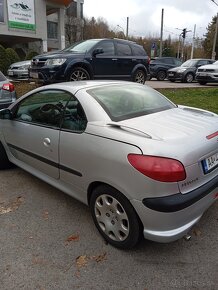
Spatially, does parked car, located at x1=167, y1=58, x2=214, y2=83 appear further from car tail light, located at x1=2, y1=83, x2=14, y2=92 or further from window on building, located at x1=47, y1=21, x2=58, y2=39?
window on building, located at x1=47, y1=21, x2=58, y2=39

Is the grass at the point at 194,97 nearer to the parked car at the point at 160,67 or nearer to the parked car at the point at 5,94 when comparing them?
the parked car at the point at 5,94

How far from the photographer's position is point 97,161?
9.02ft

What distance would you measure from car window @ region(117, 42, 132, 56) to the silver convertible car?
22.4ft

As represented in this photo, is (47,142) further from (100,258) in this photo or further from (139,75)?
(139,75)

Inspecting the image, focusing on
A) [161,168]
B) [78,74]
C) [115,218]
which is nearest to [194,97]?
[78,74]

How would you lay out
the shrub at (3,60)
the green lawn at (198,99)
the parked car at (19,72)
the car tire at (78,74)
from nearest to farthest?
the green lawn at (198,99), the car tire at (78,74), the parked car at (19,72), the shrub at (3,60)

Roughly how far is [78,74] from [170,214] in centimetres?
735

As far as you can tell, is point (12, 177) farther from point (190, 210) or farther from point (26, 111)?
point (190, 210)

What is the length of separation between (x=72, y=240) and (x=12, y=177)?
184 cm

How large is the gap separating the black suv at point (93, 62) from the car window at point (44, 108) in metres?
4.91

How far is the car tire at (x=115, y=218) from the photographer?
2607mm

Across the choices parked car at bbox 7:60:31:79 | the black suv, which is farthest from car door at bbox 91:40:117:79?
parked car at bbox 7:60:31:79

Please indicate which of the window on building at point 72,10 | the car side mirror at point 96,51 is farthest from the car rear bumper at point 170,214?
the window on building at point 72,10

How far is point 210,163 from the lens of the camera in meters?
2.72
